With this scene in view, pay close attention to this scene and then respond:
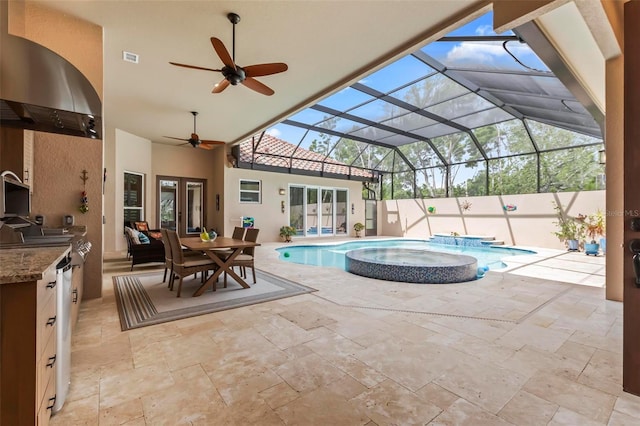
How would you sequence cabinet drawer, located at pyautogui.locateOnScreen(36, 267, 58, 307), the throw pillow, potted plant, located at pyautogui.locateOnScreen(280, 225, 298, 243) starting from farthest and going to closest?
potted plant, located at pyautogui.locateOnScreen(280, 225, 298, 243) → the throw pillow → cabinet drawer, located at pyautogui.locateOnScreen(36, 267, 58, 307)

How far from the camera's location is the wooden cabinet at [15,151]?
2.81 m

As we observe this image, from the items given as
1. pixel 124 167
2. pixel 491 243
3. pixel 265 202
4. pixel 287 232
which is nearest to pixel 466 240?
pixel 491 243

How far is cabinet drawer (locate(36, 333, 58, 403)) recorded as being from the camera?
1249mm

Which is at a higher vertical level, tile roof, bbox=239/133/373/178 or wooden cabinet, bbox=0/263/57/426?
tile roof, bbox=239/133/373/178

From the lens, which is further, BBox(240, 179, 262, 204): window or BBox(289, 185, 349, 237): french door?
BBox(289, 185, 349, 237): french door

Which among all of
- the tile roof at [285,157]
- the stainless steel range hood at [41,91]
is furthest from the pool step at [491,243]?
A: the stainless steel range hood at [41,91]

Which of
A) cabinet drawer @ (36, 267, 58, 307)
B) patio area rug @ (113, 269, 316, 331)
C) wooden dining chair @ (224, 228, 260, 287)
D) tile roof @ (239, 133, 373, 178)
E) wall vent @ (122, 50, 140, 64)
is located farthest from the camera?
tile roof @ (239, 133, 373, 178)

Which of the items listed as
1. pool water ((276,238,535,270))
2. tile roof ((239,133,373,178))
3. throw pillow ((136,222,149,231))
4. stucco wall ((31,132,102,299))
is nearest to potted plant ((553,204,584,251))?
pool water ((276,238,535,270))

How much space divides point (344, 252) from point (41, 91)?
25.4 feet

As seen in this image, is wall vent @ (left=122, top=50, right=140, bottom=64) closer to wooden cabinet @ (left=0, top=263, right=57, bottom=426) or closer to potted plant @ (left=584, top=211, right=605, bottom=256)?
wooden cabinet @ (left=0, top=263, right=57, bottom=426)

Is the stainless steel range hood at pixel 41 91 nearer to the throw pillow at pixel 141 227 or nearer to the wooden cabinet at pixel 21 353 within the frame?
the wooden cabinet at pixel 21 353

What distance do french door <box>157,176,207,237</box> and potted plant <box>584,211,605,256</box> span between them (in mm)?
11704

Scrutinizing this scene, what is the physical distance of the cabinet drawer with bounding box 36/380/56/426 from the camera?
1265mm

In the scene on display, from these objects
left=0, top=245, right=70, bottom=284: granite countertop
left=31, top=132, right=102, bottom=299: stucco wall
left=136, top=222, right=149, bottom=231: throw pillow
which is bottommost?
left=136, top=222, right=149, bottom=231: throw pillow
